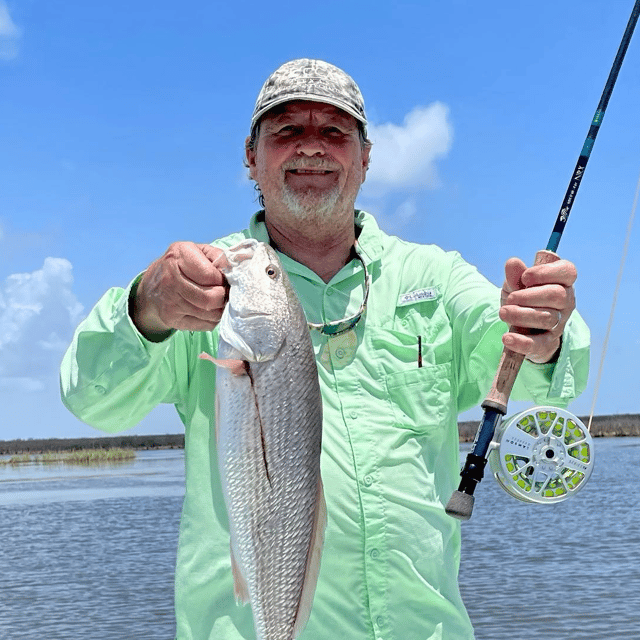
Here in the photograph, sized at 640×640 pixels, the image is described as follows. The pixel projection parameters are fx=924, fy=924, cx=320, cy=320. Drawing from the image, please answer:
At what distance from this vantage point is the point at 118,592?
18047 mm

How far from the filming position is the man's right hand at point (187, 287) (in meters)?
2.89

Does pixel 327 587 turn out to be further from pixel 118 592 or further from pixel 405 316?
pixel 118 592


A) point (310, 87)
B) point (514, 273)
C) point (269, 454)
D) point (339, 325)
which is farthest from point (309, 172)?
point (269, 454)

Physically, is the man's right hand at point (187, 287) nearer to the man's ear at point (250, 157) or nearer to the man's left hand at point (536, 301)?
the man's left hand at point (536, 301)

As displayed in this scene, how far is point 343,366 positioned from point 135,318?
903 mm

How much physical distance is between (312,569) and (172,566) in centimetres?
1858

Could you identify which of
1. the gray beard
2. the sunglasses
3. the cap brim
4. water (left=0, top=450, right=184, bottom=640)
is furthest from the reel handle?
water (left=0, top=450, right=184, bottom=640)

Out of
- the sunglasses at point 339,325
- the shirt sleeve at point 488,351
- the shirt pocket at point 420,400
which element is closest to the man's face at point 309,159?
the sunglasses at point 339,325

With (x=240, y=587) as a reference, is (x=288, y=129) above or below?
above

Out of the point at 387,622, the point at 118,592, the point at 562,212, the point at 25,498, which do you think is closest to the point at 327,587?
the point at 387,622

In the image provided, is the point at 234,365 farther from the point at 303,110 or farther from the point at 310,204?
the point at 303,110

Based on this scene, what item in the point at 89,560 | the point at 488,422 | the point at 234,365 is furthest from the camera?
the point at 89,560

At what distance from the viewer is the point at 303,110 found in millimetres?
3807

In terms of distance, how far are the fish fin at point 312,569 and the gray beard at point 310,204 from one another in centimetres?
127
